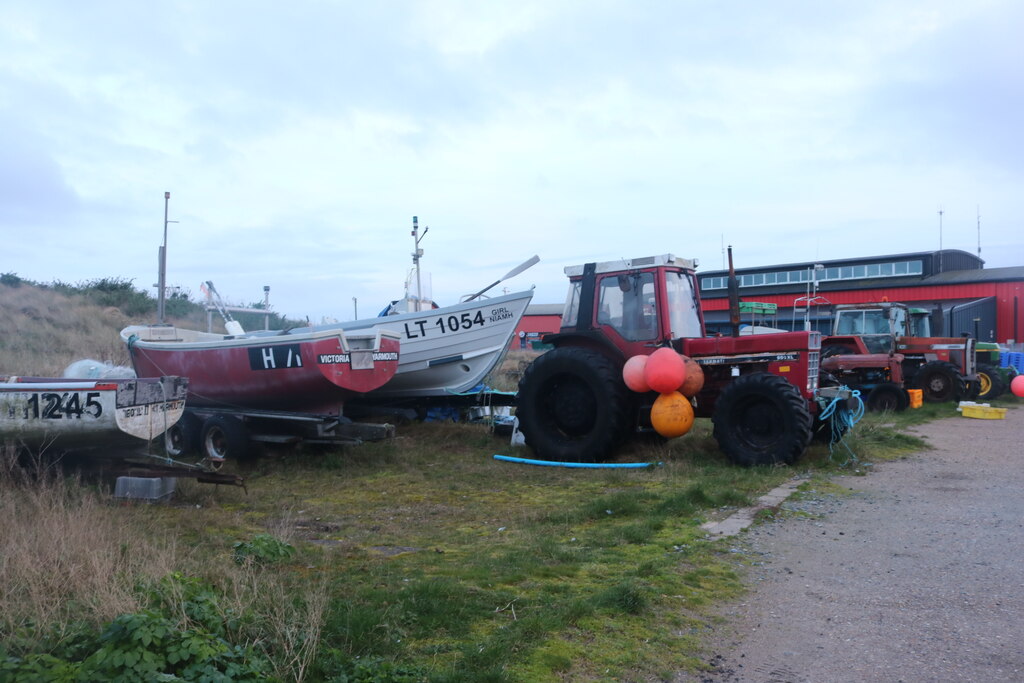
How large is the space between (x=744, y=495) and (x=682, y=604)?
2859mm

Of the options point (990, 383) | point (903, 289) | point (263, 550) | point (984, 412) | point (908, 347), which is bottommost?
point (263, 550)

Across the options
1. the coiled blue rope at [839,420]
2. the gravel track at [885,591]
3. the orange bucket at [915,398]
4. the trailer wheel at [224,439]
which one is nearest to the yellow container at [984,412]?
the orange bucket at [915,398]

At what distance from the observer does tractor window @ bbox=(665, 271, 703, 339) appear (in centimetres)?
930

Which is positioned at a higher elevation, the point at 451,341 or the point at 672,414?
the point at 451,341

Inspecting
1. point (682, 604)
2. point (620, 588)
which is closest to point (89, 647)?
point (620, 588)

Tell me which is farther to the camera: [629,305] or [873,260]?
[873,260]

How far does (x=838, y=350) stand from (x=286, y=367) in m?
11.5

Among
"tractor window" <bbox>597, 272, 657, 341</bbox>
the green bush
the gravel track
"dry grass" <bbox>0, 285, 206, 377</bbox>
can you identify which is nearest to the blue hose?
"tractor window" <bbox>597, 272, 657, 341</bbox>

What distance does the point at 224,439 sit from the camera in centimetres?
968

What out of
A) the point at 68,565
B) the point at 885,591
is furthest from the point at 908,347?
the point at 68,565

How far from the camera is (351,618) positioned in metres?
3.83

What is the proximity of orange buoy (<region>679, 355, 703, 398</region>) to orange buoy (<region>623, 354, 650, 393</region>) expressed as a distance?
1.35 ft

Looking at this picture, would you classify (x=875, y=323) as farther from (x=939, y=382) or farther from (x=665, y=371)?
(x=665, y=371)

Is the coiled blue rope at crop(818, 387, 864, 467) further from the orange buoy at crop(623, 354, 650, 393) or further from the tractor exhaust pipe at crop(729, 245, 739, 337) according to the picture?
the orange buoy at crop(623, 354, 650, 393)
